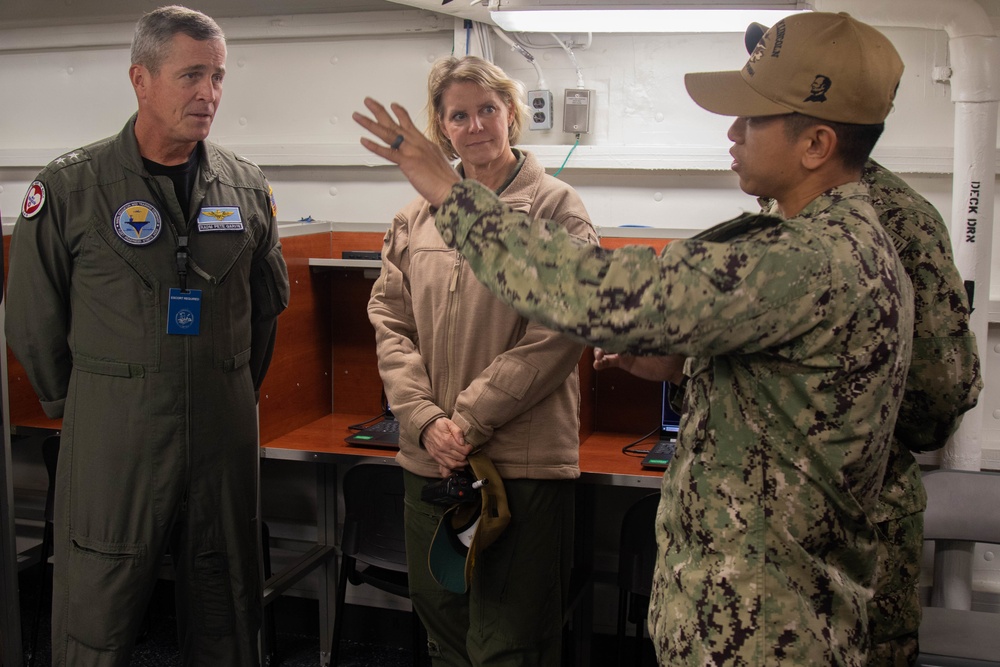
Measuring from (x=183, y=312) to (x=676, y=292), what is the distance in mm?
1356

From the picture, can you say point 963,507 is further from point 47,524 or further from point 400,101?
point 47,524

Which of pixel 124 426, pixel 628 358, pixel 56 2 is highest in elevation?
pixel 56 2

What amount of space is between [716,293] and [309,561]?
2289mm

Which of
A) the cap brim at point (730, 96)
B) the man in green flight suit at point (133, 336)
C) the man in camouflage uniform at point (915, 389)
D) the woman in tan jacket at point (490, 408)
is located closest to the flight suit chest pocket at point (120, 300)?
the man in green flight suit at point (133, 336)

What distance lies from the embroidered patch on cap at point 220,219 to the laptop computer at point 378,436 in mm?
881

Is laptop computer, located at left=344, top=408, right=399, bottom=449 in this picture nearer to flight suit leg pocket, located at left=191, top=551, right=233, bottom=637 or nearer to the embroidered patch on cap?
flight suit leg pocket, located at left=191, top=551, right=233, bottom=637

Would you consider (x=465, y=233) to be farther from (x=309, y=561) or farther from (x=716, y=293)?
(x=309, y=561)

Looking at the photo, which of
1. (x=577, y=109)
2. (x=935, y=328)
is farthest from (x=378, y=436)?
(x=935, y=328)

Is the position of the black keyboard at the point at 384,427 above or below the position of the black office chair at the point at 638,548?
above

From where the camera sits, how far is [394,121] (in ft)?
4.00

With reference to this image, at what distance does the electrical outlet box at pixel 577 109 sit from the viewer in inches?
127

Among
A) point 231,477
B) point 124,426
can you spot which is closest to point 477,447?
point 231,477

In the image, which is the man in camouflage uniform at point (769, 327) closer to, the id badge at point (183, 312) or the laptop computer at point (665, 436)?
the id badge at point (183, 312)

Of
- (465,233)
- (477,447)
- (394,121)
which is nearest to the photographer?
(465,233)
